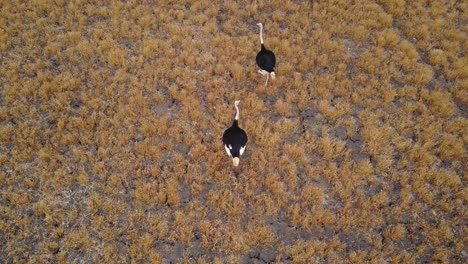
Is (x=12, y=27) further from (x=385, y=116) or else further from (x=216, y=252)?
(x=385, y=116)

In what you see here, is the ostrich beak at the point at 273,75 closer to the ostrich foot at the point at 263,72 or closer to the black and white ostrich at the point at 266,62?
the black and white ostrich at the point at 266,62

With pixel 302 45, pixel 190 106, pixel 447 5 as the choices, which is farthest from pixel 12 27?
pixel 447 5

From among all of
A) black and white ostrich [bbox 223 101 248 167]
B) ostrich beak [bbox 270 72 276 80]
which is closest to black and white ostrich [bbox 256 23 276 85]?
ostrich beak [bbox 270 72 276 80]

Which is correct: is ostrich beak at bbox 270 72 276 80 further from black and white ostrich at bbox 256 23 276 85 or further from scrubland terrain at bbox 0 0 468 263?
scrubland terrain at bbox 0 0 468 263

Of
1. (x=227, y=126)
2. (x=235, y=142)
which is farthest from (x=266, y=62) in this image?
(x=235, y=142)

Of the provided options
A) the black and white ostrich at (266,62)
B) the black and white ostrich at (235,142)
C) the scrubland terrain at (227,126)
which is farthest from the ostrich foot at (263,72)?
the black and white ostrich at (235,142)

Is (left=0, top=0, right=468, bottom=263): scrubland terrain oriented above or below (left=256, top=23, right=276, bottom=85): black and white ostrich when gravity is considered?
below
